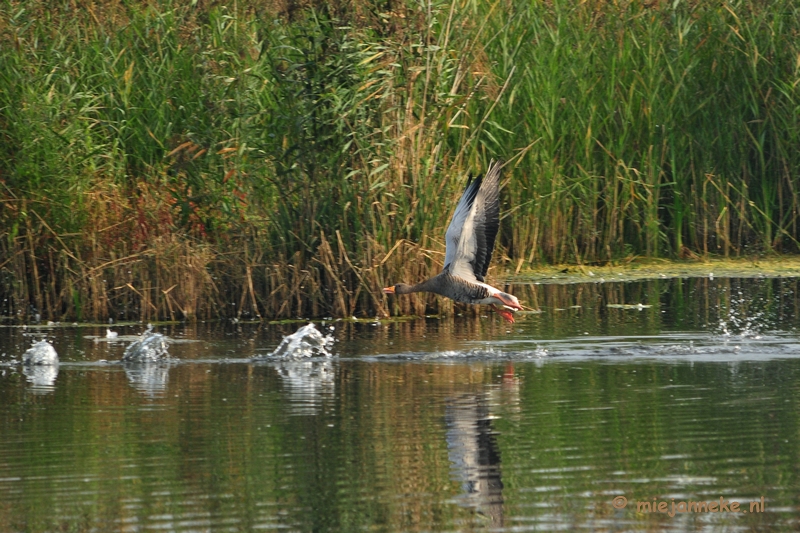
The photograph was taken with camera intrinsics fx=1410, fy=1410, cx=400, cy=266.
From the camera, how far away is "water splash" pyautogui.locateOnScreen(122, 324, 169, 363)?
9.42m

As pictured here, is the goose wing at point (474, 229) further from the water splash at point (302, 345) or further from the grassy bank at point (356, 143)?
the grassy bank at point (356, 143)

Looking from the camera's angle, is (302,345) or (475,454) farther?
(302,345)

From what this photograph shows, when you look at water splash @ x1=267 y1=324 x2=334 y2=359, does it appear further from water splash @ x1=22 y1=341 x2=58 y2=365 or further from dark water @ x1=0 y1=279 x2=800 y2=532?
water splash @ x1=22 y1=341 x2=58 y2=365

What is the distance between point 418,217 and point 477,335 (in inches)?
51.2

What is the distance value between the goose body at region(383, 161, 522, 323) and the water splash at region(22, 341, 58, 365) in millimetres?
2672

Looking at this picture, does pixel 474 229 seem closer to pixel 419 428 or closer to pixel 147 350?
pixel 147 350

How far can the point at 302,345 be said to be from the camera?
31.2 feet

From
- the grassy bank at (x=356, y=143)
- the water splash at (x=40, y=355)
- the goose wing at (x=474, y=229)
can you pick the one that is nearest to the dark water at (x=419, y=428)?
the water splash at (x=40, y=355)

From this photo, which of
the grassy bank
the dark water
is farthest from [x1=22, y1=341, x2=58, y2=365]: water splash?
the grassy bank

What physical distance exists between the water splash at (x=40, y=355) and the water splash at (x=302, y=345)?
143 cm

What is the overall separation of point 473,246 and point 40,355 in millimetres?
3020

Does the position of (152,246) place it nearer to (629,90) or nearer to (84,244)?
(84,244)

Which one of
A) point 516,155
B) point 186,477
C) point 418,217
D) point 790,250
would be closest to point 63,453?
point 186,477

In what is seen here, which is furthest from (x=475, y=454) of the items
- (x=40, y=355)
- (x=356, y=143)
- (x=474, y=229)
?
(x=356, y=143)
